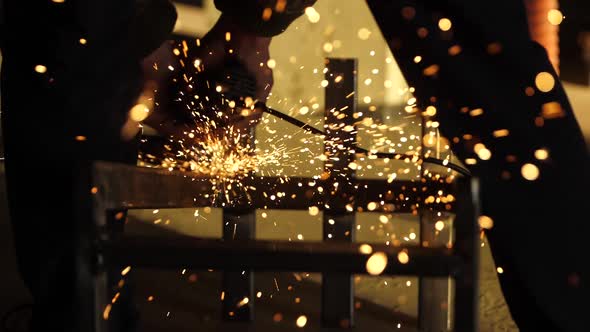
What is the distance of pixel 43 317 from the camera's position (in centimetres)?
88

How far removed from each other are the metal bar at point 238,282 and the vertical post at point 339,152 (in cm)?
16

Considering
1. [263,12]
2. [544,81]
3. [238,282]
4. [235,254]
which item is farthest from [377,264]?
[238,282]

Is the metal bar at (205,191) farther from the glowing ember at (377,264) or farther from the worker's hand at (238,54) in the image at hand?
the glowing ember at (377,264)

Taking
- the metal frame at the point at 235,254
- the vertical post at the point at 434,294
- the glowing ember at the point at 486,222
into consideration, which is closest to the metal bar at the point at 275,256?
the metal frame at the point at 235,254

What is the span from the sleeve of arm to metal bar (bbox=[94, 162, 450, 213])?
31 centimetres

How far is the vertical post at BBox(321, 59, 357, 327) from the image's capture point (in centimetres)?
152

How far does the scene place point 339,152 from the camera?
61.5 inches

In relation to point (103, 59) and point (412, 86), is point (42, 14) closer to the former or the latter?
point (103, 59)

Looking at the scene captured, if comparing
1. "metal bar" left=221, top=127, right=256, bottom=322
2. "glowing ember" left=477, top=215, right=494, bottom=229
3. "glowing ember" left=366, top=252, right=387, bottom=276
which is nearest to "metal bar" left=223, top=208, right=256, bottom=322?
"metal bar" left=221, top=127, right=256, bottom=322

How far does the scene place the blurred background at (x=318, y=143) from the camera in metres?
1.55

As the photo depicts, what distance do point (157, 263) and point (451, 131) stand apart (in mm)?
475

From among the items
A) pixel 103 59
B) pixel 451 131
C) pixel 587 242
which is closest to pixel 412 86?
pixel 451 131

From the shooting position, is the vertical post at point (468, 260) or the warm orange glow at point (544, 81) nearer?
the vertical post at point (468, 260)

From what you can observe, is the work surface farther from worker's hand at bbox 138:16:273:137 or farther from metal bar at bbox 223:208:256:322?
worker's hand at bbox 138:16:273:137
